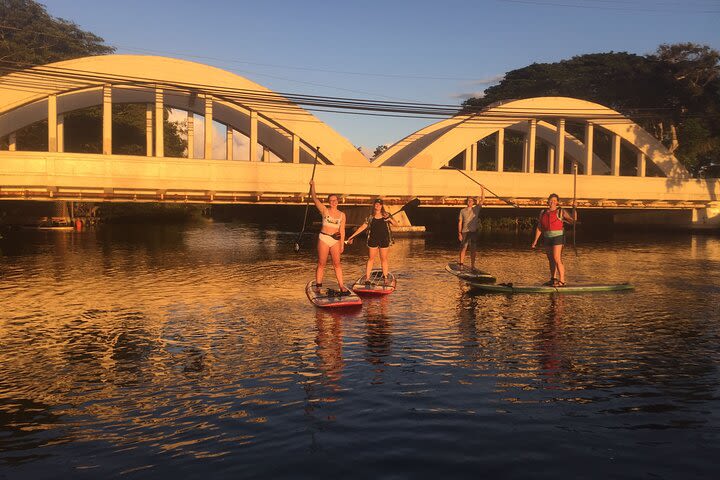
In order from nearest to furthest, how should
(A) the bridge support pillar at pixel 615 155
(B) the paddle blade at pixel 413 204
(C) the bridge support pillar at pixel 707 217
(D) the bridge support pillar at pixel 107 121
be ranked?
(B) the paddle blade at pixel 413 204
(D) the bridge support pillar at pixel 107 121
(A) the bridge support pillar at pixel 615 155
(C) the bridge support pillar at pixel 707 217

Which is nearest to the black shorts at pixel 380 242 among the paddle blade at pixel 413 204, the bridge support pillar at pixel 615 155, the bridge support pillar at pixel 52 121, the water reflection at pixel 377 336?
the water reflection at pixel 377 336

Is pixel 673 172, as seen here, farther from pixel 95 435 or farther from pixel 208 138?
pixel 95 435

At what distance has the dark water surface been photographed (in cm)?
541

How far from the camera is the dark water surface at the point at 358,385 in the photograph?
541cm

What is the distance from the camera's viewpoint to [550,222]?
15461mm

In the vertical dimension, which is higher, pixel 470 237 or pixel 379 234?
pixel 379 234

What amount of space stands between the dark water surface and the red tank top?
6.25 ft

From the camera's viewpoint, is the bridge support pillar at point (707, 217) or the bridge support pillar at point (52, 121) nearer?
the bridge support pillar at point (52, 121)

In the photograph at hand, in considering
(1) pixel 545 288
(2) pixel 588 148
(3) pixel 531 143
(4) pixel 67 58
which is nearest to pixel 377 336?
(1) pixel 545 288

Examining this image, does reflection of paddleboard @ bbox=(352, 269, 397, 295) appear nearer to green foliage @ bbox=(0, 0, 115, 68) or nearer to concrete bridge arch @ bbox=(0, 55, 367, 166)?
concrete bridge arch @ bbox=(0, 55, 367, 166)

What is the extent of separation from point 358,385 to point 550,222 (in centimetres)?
939

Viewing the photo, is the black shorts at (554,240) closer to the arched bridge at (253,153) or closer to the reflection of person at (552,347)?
the reflection of person at (552,347)

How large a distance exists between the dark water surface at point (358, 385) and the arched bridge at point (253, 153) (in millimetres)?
21872

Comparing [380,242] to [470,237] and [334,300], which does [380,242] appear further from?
[470,237]
